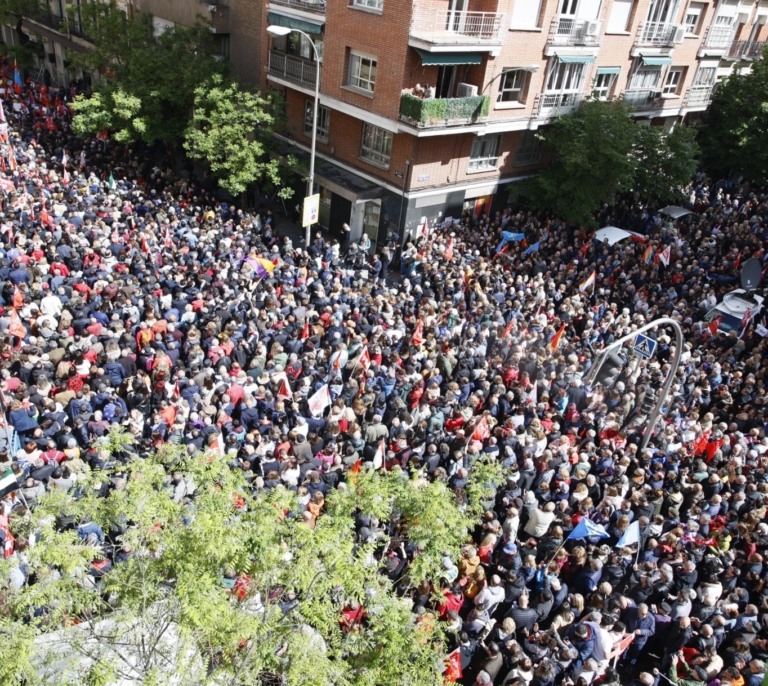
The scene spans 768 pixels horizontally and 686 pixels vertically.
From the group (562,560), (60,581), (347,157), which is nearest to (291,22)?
(347,157)

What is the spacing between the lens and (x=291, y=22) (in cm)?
2361

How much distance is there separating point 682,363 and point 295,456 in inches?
387

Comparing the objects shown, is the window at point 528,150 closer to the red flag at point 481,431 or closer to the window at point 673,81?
the window at point 673,81

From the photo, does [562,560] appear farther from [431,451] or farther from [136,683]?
[136,683]

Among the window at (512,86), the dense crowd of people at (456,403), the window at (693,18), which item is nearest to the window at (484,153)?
the window at (512,86)

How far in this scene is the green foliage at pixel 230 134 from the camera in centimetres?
2164

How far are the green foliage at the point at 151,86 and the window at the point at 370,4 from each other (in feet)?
19.1

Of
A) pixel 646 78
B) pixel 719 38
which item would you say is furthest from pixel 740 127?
pixel 646 78

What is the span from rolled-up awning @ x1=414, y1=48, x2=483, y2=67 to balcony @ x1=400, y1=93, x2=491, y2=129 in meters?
1.08

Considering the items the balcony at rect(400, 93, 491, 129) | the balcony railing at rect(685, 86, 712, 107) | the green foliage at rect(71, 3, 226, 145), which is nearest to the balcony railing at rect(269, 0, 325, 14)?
the green foliage at rect(71, 3, 226, 145)

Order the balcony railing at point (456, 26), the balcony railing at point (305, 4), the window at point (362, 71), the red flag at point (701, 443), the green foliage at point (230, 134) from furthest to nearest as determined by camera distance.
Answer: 1. the balcony railing at point (305, 4)
2. the window at point (362, 71)
3. the green foliage at point (230, 134)
4. the balcony railing at point (456, 26)
5. the red flag at point (701, 443)

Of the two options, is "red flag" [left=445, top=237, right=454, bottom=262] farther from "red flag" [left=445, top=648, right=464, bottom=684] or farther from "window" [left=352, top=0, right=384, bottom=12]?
"red flag" [left=445, top=648, right=464, bottom=684]

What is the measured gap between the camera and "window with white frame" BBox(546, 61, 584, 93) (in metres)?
24.0

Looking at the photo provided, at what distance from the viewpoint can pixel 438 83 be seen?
2194cm
